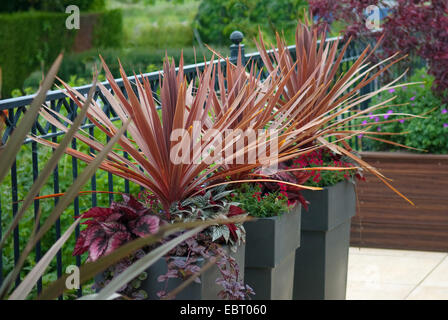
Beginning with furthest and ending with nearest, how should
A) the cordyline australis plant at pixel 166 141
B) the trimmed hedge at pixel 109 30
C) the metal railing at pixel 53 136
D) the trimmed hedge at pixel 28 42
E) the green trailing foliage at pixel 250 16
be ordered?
the trimmed hedge at pixel 109 30
the trimmed hedge at pixel 28 42
the green trailing foliage at pixel 250 16
the metal railing at pixel 53 136
the cordyline australis plant at pixel 166 141

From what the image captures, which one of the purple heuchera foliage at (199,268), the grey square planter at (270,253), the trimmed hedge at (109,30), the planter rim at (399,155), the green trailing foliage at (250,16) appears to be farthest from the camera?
the trimmed hedge at (109,30)

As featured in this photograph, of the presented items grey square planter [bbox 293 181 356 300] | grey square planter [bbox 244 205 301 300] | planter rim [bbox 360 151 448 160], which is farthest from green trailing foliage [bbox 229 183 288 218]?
planter rim [bbox 360 151 448 160]

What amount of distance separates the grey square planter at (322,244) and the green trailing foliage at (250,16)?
29.7ft

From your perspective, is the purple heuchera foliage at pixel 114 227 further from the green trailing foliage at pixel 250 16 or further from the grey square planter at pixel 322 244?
the green trailing foliage at pixel 250 16

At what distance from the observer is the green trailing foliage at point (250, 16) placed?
12656 mm

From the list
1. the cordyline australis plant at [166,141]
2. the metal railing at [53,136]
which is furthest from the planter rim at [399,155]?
the cordyline australis plant at [166,141]

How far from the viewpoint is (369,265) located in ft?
14.1

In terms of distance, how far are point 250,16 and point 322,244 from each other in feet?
35.4

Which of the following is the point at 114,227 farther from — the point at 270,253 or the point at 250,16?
the point at 250,16

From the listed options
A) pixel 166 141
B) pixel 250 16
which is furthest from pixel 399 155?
pixel 250 16
